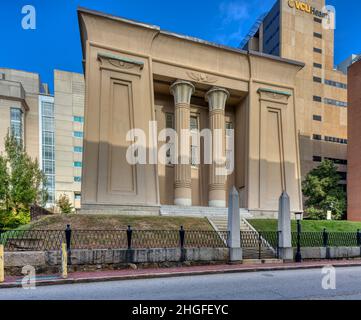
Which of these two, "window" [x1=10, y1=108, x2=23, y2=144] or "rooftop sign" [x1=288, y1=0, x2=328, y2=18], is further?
"window" [x1=10, y1=108, x2=23, y2=144]

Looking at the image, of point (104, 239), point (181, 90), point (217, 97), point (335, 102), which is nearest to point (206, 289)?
point (104, 239)

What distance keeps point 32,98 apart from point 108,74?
65.9 m

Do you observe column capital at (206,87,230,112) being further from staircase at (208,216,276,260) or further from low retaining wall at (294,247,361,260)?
low retaining wall at (294,247,361,260)

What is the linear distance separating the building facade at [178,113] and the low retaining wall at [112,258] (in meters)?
10.2

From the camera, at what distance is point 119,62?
77.5ft

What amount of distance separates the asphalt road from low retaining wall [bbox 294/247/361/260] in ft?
13.8

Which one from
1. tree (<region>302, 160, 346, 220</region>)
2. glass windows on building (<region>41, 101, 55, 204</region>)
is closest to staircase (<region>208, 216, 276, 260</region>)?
tree (<region>302, 160, 346, 220</region>)

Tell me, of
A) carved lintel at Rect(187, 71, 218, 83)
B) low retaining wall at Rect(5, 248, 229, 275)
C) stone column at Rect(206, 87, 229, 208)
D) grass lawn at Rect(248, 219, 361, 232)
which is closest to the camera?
low retaining wall at Rect(5, 248, 229, 275)

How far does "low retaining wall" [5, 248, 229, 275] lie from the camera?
1083 cm

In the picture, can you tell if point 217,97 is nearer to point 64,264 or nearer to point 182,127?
point 182,127

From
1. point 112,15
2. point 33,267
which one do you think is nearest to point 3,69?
point 112,15

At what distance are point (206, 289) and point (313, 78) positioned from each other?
68581mm

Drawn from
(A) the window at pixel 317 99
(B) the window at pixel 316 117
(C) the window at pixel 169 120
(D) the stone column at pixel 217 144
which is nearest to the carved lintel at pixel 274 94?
(D) the stone column at pixel 217 144
